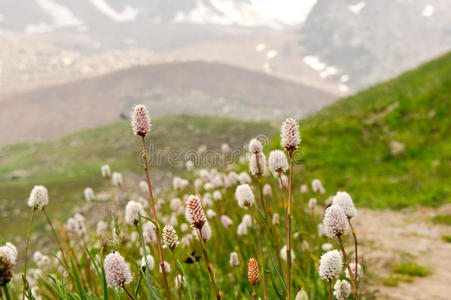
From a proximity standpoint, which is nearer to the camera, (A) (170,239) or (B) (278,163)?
(A) (170,239)

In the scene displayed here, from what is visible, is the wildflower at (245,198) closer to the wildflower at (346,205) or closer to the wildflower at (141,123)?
the wildflower at (346,205)

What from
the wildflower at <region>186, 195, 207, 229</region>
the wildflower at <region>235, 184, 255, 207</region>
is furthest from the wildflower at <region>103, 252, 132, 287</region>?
the wildflower at <region>235, 184, 255, 207</region>

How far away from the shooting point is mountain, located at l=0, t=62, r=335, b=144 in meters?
69.8

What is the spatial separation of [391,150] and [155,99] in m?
68.0

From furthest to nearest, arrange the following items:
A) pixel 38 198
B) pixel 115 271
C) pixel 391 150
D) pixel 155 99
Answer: pixel 155 99 → pixel 391 150 → pixel 38 198 → pixel 115 271

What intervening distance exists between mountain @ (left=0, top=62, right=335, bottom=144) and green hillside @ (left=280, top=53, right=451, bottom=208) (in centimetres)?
4620

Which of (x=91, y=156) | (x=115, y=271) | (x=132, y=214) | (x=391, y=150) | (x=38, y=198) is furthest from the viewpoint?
(x=91, y=156)

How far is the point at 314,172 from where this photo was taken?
10.1 m

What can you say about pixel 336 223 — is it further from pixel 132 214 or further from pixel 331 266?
pixel 132 214

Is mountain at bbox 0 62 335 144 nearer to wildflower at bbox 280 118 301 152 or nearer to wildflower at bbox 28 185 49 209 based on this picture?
wildflower at bbox 28 185 49 209

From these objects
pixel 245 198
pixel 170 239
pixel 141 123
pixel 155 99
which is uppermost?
pixel 155 99

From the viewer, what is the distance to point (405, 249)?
4.55m

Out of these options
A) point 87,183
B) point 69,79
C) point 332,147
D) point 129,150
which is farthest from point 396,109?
point 69,79

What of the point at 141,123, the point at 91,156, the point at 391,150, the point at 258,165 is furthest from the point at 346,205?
the point at 91,156
